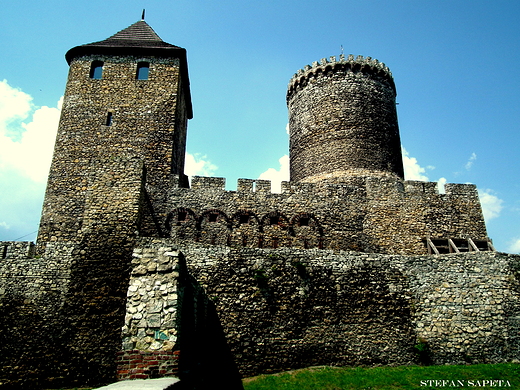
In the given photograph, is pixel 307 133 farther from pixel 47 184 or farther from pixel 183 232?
pixel 47 184

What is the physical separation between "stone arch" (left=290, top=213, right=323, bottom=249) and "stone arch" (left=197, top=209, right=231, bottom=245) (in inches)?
106

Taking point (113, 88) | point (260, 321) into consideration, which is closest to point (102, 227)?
point (260, 321)

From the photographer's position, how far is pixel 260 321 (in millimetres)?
11953

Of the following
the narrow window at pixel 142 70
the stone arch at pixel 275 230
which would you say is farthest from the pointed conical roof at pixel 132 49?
the stone arch at pixel 275 230

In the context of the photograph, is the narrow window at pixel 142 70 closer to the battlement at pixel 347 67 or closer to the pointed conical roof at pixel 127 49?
the pointed conical roof at pixel 127 49

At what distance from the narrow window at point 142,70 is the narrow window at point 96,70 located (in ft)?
5.59

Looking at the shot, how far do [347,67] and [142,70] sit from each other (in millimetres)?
10214

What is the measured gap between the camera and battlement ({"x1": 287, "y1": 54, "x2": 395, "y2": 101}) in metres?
21.8

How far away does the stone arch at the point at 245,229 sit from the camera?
1685 centimetres

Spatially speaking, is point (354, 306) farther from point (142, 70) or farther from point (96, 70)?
point (96, 70)

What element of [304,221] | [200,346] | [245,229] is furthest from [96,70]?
[200,346]

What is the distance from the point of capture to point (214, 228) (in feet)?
55.6

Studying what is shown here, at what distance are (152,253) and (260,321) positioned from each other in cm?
535

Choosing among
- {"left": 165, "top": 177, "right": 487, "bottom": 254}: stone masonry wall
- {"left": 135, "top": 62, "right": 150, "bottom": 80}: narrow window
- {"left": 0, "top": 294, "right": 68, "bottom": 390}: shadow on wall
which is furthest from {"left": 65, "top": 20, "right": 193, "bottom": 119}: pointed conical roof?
{"left": 0, "top": 294, "right": 68, "bottom": 390}: shadow on wall
